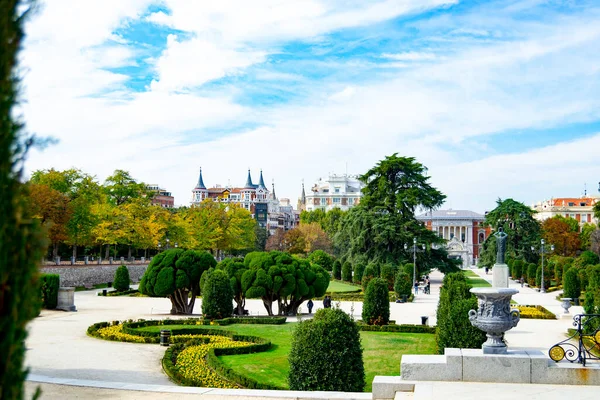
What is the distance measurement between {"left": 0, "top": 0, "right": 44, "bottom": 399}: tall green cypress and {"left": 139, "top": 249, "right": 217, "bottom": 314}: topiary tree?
73.4 feet

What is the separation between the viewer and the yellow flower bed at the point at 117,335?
18.9 m

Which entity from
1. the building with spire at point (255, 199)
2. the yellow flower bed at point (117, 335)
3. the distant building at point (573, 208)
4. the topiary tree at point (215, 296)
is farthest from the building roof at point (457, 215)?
the yellow flower bed at point (117, 335)

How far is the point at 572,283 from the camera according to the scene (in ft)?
111

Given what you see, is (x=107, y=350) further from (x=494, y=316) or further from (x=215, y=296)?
(x=494, y=316)

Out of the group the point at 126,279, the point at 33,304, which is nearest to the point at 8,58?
the point at 33,304

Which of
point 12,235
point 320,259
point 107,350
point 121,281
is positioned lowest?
point 107,350

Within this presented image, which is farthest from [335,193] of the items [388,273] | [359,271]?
[388,273]

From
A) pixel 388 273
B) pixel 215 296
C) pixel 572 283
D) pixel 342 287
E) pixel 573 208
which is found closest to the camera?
pixel 215 296

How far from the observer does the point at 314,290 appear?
86.7 feet

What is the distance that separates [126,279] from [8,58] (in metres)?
38.0

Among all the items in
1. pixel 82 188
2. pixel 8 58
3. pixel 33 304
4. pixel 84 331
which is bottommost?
pixel 84 331

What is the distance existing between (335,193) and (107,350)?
123840mm

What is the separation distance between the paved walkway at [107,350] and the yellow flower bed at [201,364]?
519 millimetres

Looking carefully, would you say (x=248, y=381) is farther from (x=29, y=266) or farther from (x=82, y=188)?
(x=82, y=188)
